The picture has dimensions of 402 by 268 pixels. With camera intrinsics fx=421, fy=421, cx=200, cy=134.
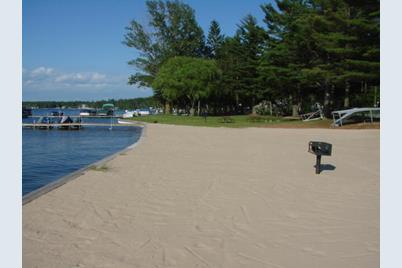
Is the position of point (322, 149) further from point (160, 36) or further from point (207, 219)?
point (160, 36)

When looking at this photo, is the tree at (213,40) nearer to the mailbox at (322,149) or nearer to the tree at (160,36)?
the tree at (160,36)

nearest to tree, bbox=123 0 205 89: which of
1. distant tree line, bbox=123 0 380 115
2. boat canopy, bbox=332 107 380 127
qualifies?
distant tree line, bbox=123 0 380 115

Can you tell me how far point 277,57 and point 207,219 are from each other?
3226 centimetres

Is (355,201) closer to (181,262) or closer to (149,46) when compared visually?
(181,262)

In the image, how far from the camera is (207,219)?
5254 millimetres

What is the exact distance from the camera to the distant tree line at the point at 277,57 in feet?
83.7

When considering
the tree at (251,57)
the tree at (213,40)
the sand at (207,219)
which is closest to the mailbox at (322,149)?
the sand at (207,219)

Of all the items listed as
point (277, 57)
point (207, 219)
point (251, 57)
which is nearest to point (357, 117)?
point (277, 57)

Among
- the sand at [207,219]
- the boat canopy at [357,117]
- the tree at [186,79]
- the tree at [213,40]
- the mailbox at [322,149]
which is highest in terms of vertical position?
the tree at [213,40]

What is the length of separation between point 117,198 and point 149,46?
5344 cm

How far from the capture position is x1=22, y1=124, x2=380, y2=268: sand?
156 inches

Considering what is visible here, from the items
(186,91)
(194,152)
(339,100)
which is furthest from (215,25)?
(194,152)

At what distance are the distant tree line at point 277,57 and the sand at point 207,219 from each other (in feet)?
61.3

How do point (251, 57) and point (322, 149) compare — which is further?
point (251, 57)
